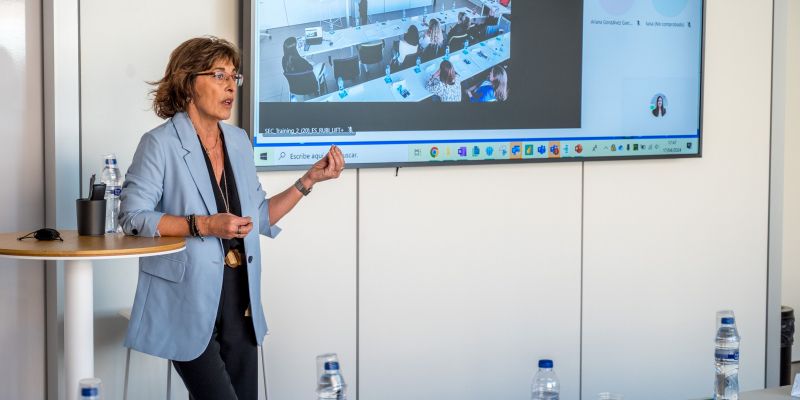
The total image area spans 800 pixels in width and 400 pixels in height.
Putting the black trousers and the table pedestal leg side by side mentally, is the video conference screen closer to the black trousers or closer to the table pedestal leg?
the black trousers

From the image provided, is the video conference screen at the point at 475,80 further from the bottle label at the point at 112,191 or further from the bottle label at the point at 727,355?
the bottle label at the point at 727,355

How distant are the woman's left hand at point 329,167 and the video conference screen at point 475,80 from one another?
676 mm

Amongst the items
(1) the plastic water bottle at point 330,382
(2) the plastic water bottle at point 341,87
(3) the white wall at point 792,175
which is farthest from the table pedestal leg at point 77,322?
(3) the white wall at point 792,175

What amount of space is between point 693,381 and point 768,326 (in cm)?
59

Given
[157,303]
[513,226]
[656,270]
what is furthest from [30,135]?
[656,270]

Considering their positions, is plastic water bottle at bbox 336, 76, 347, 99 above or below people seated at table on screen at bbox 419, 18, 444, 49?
below

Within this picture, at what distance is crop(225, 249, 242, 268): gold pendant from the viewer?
316 centimetres

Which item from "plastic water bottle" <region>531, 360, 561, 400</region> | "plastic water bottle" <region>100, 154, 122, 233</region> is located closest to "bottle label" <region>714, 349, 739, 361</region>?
"plastic water bottle" <region>531, 360, 561, 400</region>

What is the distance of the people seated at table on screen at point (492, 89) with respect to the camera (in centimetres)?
450

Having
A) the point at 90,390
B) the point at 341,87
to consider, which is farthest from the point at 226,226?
the point at 341,87

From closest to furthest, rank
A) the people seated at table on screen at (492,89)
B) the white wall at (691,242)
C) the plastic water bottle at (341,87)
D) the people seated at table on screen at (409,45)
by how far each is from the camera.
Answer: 1. the plastic water bottle at (341,87)
2. the people seated at table on screen at (409,45)
3. the people seated at table on screen at (492,89)
4. the white wall at (691,242)

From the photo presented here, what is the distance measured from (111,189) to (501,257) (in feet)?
6.37

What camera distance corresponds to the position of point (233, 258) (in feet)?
10.4

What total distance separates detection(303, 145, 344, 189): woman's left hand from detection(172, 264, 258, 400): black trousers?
418mm
